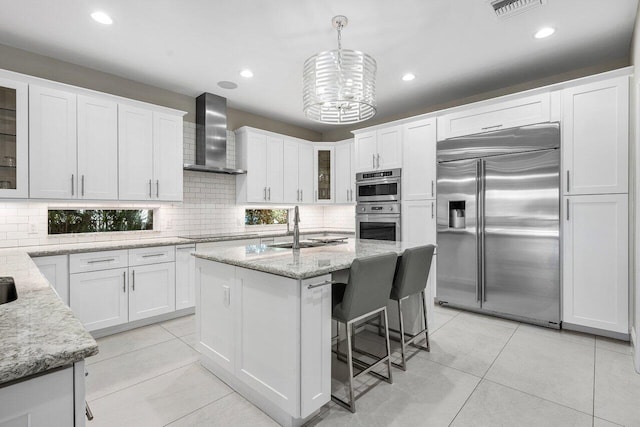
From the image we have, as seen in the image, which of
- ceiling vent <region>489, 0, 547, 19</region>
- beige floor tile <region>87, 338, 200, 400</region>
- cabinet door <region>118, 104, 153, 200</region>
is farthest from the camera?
cabinet door <region>118, 104, 153, 200</region>

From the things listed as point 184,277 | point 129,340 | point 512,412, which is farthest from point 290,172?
point 512,412

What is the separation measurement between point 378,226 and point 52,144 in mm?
3921

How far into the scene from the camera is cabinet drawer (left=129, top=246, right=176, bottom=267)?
3367 mm

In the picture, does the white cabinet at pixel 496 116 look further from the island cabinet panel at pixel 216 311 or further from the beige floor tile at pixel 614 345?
the island cabinet panel at pixel 216 311

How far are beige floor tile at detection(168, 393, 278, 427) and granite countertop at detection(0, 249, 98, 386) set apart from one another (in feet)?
3.66

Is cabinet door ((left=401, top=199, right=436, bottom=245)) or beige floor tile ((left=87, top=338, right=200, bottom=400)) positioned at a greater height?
cabinet door ((left=401, top=199, right=436, bottom=245))

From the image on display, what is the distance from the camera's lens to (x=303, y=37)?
296cm

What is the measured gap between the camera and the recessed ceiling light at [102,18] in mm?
2582

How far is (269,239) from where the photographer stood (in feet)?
15.1

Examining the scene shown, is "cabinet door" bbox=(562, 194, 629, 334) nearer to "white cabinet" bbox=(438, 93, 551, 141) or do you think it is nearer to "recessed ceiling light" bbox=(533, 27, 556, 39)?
"white cabinet" bbox=(438, 93, 551, 141)

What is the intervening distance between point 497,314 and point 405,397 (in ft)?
6.93

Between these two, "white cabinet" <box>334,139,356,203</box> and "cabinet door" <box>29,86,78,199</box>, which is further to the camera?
"white cabinet" <box>334,139,356,203</box>

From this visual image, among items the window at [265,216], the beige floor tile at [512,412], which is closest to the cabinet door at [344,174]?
the window at [265,216]

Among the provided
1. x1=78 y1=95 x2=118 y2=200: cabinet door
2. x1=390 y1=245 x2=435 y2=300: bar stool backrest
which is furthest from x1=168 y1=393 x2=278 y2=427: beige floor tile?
x1=78 y1=95 x2=118 y2=200: cabinet door
